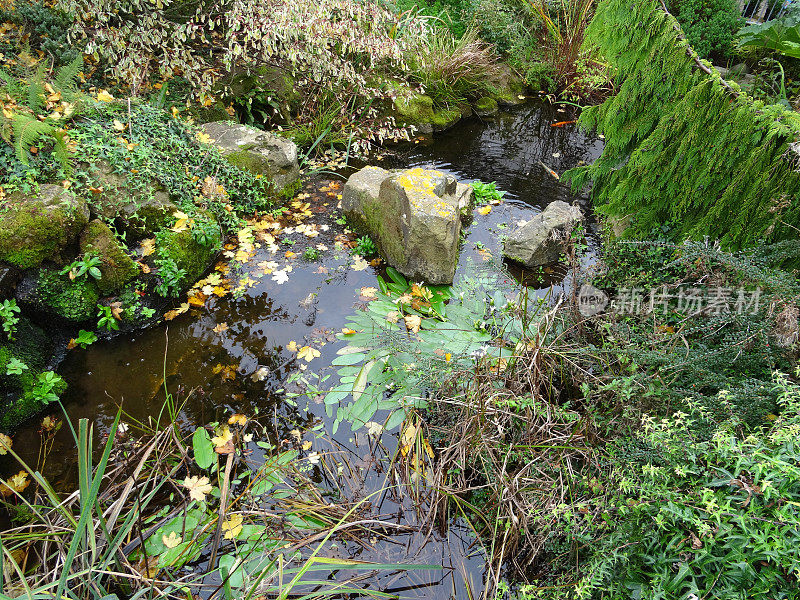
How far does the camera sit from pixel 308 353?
3855mm

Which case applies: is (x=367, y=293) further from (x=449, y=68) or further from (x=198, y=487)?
(x=449, y=68)

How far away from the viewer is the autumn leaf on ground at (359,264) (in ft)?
15.7

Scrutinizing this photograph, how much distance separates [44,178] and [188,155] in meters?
1.39

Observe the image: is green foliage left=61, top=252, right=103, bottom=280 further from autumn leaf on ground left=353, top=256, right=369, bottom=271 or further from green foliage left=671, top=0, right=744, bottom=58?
green foliage left=671, top=0, right=744, bottom=58

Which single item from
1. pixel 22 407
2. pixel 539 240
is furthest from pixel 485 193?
pixel 22 407

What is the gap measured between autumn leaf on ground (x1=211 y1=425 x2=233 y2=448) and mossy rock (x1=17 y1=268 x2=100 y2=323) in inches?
67.9

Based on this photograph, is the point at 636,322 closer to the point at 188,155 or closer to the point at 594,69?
the point at 188,155

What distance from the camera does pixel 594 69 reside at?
828cm

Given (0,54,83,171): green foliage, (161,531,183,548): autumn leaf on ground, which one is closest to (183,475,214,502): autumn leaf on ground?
(161,531,183,548): autumn leaf on ground

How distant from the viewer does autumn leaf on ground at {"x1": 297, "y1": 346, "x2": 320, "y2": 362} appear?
12.6 ft

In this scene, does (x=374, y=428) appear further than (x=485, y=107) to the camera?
No

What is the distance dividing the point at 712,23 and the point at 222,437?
9.50 m

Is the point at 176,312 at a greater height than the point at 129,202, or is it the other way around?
the point at 129,202

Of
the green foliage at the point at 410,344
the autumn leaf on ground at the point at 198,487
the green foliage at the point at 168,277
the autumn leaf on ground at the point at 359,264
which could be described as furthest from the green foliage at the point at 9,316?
the autumn leaf on ground at the point at 359,264
